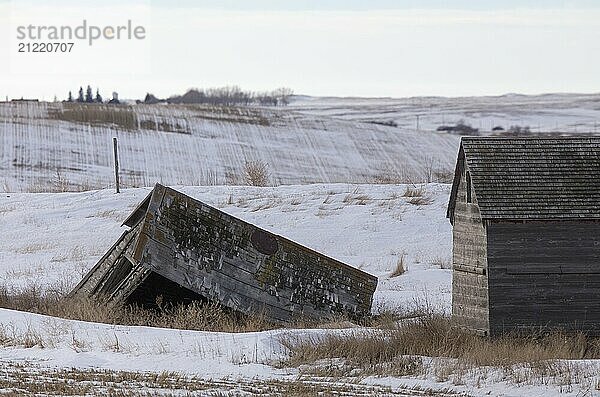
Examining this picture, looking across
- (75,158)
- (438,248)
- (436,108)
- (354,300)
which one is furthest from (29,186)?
(436,108)

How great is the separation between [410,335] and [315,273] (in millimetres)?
3505

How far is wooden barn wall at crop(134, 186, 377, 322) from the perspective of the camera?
14602 millimetres

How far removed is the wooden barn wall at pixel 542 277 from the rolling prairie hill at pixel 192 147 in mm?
23754

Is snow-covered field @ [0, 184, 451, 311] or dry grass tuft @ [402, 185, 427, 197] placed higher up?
dry grass tuft @ [402, 185, 427, 197]

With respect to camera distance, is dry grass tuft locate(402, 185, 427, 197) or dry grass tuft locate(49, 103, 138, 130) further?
dry grass tuft locate(49, 103, 138, 130)

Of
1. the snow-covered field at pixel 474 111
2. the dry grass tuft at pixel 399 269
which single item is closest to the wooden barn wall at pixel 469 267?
the dry grass tuft at pixel 399 269

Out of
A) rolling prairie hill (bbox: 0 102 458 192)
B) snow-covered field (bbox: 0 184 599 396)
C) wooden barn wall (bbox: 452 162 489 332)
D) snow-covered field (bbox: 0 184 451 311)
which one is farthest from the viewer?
rolling prairie hill (bbox: 0 102 458 192)

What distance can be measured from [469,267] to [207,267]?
3777mm

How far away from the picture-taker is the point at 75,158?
4609cm

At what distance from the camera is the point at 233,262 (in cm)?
1503

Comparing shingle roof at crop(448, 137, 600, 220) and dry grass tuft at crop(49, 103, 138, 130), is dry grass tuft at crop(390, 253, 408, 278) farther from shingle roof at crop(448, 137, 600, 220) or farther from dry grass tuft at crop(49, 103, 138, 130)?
dry grass tuft at crop(49, 103, 138, 130)

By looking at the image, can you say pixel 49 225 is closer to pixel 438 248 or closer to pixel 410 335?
pixel 438 248

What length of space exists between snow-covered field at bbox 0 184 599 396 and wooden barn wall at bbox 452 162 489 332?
1847 millimetres

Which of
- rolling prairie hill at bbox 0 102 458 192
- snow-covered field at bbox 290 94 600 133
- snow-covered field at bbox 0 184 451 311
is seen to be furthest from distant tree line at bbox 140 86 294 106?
snow-covered field at bbox 0 184 451 311
